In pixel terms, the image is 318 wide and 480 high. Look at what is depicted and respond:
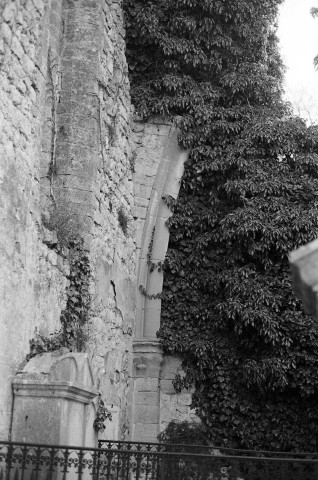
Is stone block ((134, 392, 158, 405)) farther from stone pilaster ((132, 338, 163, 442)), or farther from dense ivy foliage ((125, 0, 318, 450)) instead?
dense ivy foliage ((125, 0, 318, 450))

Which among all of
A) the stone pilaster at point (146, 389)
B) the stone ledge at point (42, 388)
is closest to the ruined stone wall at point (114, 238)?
the stone pilaster at point (146, 389)

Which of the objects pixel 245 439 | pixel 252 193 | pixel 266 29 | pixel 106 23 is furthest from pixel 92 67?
pixel 245 439

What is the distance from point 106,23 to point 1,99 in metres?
3.47

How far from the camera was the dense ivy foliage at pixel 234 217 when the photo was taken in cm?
878

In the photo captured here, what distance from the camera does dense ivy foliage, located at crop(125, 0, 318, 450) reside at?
8.78 m

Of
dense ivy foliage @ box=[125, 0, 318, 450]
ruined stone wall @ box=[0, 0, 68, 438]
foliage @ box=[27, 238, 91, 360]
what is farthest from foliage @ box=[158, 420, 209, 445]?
ruined stone wall @ box=[0, 0, 68, 438]

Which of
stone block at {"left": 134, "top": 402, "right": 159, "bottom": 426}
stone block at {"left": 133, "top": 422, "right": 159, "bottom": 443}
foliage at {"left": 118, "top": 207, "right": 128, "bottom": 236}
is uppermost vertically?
foliage at {"left": 118, "top": 207, "right": 128, "bottom": 236}

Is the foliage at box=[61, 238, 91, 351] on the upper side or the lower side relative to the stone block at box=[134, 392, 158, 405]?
upper

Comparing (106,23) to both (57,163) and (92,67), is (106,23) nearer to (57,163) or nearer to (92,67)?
(92,67)

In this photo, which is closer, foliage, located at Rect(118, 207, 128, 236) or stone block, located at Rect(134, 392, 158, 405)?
foliage, located at Rect(118, 207, 128, 236)

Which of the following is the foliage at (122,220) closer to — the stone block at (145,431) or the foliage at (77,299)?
the foliage at (77,299)

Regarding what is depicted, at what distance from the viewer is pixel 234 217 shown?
9078 mm

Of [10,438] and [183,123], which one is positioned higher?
[183,123]

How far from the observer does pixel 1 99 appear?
17.5 ft
